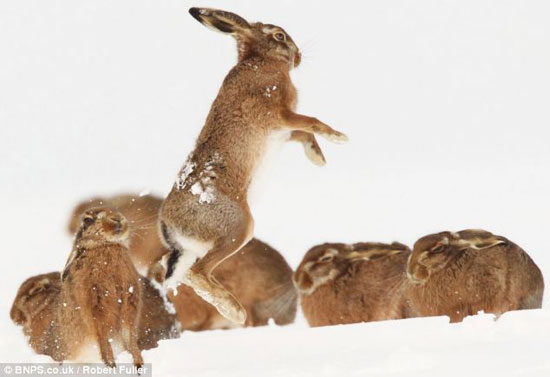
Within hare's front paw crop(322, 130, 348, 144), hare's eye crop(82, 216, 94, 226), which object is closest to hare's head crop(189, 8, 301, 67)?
hare's front paw crop(322, 130, 348, 144)

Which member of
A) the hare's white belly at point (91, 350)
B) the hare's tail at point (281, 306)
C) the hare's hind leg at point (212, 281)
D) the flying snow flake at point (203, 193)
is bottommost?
the hare's tail at point (281, 306)

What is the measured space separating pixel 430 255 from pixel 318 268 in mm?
1186

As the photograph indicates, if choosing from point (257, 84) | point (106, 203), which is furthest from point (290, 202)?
point (257, 84)

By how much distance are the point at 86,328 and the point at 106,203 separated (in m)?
1.93

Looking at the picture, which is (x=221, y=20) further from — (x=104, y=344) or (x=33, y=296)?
(x=104, y=344)

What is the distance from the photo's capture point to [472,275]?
6184mm

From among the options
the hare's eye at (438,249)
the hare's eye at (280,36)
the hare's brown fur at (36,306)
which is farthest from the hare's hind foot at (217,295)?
the hare's eye at (280,36)

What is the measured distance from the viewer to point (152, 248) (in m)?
6.83

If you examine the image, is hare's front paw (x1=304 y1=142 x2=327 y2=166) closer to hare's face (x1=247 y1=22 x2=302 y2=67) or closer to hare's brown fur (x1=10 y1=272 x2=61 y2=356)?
hare's face (x1=247 y1=22 x2=302 y2=67)

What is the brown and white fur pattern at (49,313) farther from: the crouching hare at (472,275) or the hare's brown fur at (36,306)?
the crouching hare at (472,275)

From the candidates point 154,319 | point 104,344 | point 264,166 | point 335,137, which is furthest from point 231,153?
point 104,344

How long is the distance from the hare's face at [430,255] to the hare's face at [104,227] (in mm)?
1578

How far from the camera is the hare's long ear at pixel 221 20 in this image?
21.5 ft

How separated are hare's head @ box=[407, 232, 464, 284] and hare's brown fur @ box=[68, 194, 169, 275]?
1.34m
